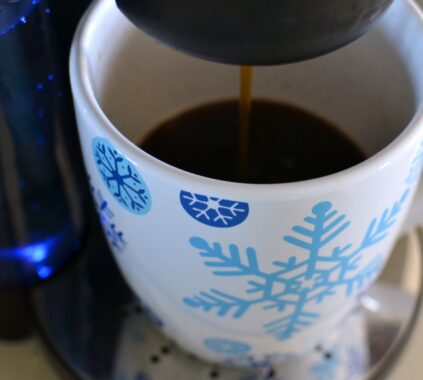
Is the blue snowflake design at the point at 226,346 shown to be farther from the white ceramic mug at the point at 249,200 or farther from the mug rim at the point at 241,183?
the mug rim at the point at 241,183

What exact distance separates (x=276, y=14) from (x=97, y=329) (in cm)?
25

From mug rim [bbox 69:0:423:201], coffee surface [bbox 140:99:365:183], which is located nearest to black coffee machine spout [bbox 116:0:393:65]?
mug rim [bbox 69:0:423:201]

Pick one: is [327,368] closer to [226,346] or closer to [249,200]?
[226,346]

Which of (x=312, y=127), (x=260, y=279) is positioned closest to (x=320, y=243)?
(x=260, y=279)

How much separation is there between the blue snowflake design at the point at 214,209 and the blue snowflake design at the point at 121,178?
2 cm

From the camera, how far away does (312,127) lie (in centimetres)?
42

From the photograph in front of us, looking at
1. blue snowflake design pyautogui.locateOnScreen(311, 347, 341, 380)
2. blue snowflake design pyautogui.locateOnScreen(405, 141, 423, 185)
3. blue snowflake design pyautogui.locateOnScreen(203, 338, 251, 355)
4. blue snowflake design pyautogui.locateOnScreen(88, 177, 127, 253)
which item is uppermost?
blue snowflake design pyautogui.locateOnScreen(405, 141, 423, 185)

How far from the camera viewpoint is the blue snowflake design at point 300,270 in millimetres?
284

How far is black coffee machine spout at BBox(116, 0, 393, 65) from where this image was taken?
0.23 m

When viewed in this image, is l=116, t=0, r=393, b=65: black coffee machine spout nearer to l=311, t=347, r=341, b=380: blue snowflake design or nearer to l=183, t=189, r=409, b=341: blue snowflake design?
l=183, t=189, r=409, b=341: blue snowflake design

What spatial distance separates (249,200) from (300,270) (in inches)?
2.0

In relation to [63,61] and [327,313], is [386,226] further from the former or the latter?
[63,61]

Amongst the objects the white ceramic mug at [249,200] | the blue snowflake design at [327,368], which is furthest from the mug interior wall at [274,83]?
the blue snowflake design at [327,368]

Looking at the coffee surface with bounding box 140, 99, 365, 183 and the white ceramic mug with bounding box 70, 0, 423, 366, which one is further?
the coffee surface with bounding box 140, 99, 365, 183
